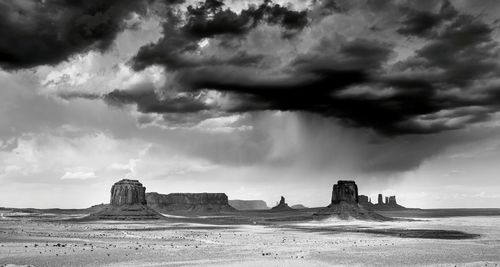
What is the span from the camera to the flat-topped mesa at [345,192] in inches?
4963

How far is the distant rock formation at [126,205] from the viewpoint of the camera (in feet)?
395

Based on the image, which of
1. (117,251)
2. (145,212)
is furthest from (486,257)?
(145,212)

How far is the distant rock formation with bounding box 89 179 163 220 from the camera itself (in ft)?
395

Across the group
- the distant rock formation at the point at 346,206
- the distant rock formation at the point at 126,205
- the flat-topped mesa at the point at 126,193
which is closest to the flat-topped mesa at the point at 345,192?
the distant rock formation at the point at 346,206

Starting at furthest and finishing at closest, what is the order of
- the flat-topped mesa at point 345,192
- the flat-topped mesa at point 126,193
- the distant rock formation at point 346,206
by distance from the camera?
1. the flat-topped mesa at point 126,193
2. the flat-topped mesa at point 345,192
3. the distant rock formation at point 346,206

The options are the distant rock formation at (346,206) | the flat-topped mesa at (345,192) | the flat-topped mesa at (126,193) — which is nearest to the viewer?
the distant rock formation at (346,206)

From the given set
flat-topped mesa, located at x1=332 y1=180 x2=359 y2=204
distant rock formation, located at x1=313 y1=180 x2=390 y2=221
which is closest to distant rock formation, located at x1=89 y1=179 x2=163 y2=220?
distant rock formation, located at x1=313 y1=180 x2=390 y2=221

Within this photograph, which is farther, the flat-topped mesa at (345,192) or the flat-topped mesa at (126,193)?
the flat-topped mesa at (126,193)

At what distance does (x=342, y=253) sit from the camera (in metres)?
40.4

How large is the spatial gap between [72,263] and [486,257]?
32.5 meters

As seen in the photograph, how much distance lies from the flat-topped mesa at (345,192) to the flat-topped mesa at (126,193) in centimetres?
5542

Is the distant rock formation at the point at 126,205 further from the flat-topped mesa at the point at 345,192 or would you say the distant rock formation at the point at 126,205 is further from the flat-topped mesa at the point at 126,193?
the flat-topped mesa at the point at 345,192

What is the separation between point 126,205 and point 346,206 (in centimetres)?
6020

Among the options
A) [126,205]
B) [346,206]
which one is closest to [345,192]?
[346,206]
